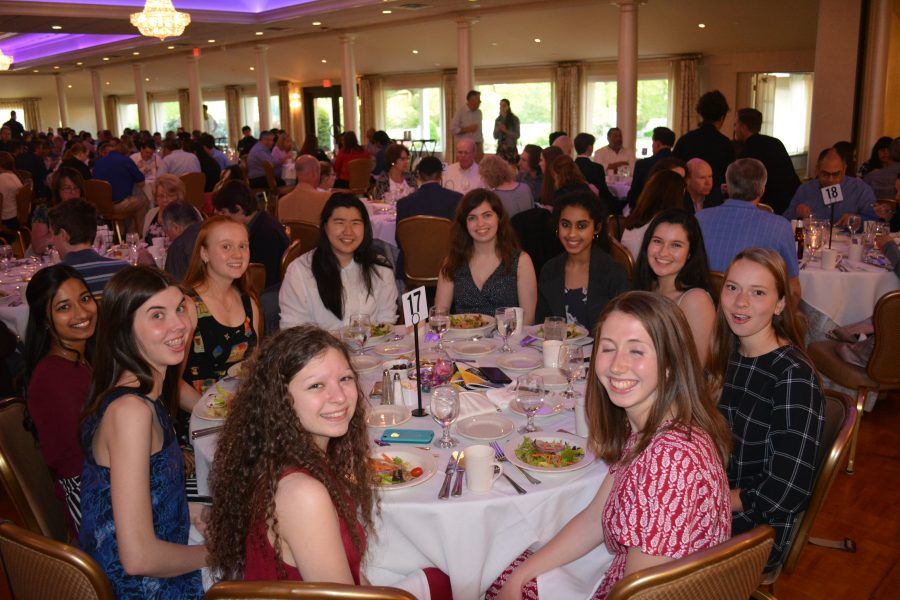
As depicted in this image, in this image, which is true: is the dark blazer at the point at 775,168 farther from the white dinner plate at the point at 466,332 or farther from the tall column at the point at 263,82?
the tall column at the point at 263,82

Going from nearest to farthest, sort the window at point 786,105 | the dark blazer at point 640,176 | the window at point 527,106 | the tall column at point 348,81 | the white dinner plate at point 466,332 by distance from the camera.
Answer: the white dinner plate at point 466,332, the dark blazer at point 640,176, the tall column at point 348,81, the window at point 786,105, the window at point 527,106

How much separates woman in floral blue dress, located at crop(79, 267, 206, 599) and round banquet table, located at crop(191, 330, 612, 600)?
1.58ft

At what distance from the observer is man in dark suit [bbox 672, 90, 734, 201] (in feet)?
21.1

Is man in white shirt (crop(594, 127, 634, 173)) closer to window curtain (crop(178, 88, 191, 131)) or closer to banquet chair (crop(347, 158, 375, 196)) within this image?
banquet chair (crop(347, 158, 375, 196))

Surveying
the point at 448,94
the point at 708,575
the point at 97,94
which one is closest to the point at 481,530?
the point at 708,575

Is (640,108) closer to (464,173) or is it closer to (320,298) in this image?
(464,173)

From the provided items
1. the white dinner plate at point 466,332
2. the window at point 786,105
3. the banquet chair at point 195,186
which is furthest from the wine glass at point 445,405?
the window at point 786,105

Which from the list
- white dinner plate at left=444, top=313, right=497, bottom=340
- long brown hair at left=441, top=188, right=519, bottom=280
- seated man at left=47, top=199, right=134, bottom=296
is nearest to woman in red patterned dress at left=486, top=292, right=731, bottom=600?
white dinner plate at left=444, top=313, right=497, bottom=340

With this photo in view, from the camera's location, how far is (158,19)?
9.33 metres

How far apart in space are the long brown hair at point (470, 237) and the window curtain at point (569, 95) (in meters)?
13.8

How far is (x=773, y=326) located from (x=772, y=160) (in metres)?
4.74

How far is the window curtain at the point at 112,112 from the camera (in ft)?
91.3

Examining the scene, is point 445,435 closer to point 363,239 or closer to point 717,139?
point 363,239

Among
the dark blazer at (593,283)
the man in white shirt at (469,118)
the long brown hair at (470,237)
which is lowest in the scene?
the dark blazer at (593,283)
